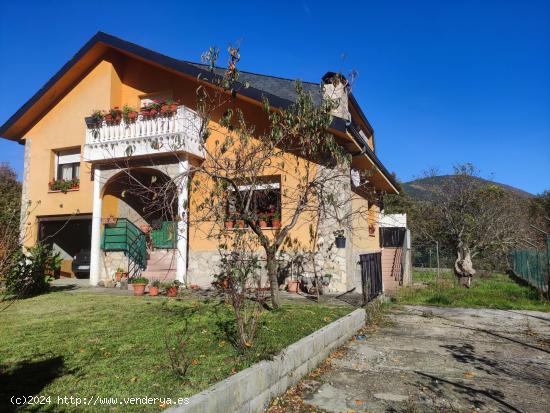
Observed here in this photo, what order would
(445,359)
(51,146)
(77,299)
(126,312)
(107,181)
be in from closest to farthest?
1. (445,359)
2. (126,312)
3. (77,299)
4. (107,181)
5. (51,146)

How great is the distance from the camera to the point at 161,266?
13.6m

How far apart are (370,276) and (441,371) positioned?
4168mm

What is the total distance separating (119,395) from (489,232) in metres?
20.5

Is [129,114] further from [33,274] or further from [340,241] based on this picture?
[340,241]

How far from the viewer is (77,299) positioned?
32.0 ft

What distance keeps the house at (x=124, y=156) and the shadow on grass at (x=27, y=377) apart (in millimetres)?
6615

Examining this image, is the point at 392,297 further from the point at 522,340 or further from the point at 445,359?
the point at 445,359

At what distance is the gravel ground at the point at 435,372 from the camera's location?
165 inches

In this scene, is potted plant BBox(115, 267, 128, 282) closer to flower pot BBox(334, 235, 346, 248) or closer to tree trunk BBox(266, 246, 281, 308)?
flower pot BBox(334, 235, 346, 248)

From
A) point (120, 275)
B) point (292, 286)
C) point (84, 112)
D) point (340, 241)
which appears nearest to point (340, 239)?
point (340, 241)

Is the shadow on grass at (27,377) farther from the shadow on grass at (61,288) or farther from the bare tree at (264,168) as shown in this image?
the shadow on grass at (61,288)

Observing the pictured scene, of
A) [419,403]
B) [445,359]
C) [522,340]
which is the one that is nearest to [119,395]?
[419,403]

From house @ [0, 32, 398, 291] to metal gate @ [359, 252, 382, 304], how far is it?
3.61 feet

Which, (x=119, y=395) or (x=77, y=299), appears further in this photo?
(x=77, y=299)
